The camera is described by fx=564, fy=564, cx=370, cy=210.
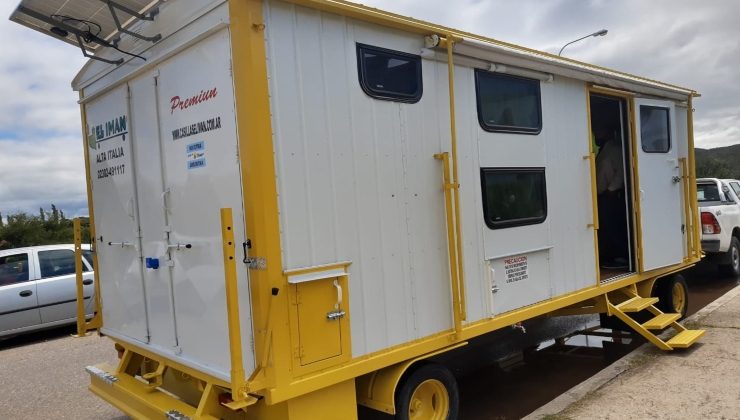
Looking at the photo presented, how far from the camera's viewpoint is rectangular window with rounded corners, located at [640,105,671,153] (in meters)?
6.41

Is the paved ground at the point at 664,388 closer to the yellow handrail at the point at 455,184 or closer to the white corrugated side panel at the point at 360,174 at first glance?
the yellow handrail at the point at 455,184

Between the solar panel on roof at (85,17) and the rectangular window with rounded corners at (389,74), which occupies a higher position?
the solar panel on roof at (85,17)

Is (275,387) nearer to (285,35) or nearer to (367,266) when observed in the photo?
(367,266)

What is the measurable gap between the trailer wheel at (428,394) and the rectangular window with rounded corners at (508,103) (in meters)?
1.87

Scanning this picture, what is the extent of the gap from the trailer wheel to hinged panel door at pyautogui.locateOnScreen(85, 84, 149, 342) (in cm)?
194

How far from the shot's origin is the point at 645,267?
6211 millimetres

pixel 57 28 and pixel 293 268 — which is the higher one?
pixel 57 28

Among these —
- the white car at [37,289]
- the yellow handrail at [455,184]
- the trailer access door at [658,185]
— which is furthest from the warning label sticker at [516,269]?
the white car at [37,289]

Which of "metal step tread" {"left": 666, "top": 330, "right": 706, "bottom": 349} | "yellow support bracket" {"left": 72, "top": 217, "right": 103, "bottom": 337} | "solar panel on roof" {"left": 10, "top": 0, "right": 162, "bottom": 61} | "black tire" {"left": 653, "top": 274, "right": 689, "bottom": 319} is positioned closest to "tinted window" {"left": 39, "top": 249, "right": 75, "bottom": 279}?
"yellow support bracket" {"left": 72, "top": 217, "right": 103, "bottom": 337}

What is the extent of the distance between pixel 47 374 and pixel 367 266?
4923 mm

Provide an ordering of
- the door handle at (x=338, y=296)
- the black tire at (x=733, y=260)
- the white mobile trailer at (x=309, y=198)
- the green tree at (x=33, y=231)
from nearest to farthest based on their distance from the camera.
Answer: the white mobile trailer at (x=309, y=198)
the door handle at (x=338, y=296)
the black tire at (x=733, y=260)
the green tree at (x=33, y=231)

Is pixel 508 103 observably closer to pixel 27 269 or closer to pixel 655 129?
pixel 655 129

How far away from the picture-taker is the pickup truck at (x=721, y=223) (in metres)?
9.86

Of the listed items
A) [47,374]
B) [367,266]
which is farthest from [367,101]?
[47,374]
